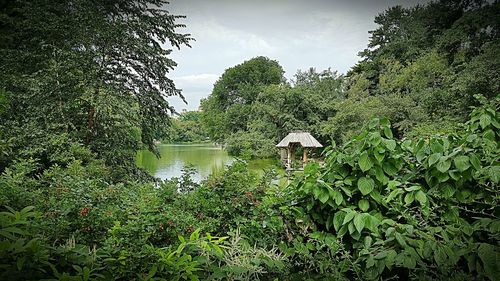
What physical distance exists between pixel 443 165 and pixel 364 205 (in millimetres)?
267

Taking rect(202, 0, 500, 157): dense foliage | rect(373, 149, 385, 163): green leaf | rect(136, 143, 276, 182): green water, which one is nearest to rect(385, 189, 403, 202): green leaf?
rect(373, 149, 385, 163): green leaf

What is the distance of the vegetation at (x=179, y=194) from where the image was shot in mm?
769

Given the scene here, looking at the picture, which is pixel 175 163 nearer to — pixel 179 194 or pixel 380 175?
pixel 179 194

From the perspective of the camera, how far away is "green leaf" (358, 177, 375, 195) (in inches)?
39.8

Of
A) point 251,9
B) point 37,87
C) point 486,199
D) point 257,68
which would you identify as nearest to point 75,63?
point 37,87

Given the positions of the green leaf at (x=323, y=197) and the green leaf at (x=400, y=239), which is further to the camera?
the green leaf at (x=323, y=197)

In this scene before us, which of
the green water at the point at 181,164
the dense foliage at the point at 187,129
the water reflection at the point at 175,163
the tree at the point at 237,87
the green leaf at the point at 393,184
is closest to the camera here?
the green leaf at the point at 393,184

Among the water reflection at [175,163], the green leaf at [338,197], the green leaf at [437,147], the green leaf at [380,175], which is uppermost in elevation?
the green leaf at [437,147]

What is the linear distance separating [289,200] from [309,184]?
15cm

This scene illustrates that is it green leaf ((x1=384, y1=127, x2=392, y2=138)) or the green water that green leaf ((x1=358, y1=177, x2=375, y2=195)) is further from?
the green water

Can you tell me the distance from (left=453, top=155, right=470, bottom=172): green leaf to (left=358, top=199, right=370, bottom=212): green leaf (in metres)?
0.29

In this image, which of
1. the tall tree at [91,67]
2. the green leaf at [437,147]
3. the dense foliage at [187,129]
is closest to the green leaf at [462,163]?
the green leaf at [437,147]

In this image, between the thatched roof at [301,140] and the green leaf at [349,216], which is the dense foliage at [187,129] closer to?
the thatched roof at [301,140]

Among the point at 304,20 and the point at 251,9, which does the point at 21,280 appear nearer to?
the point at 251,9
